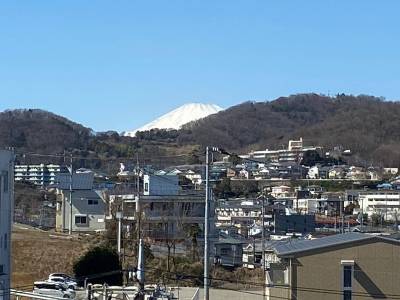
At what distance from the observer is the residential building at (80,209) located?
133 ft

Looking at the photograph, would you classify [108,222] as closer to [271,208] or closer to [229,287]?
[229,287]

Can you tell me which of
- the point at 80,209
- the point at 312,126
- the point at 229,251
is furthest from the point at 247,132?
the point at 229,251

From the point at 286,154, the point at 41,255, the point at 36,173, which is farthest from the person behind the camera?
the point at 286,154

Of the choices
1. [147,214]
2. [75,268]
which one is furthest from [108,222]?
[75,268]

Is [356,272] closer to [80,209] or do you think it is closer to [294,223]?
[80,209]

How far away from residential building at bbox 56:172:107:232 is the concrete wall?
22.8 meters

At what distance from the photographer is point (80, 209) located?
41219mm

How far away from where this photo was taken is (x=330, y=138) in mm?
113812

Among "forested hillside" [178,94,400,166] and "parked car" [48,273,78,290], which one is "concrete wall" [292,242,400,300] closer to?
"parked car" [48,273,78,290]

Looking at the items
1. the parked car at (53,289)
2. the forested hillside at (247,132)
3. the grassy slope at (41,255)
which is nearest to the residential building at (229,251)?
the grassy slope at (41,255)

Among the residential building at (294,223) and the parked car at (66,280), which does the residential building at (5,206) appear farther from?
the residential building at (294,223)

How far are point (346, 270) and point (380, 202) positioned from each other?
50.5 metres

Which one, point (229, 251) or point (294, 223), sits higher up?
point (294, 223)

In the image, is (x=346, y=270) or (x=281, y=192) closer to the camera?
(x=346, y=270)
